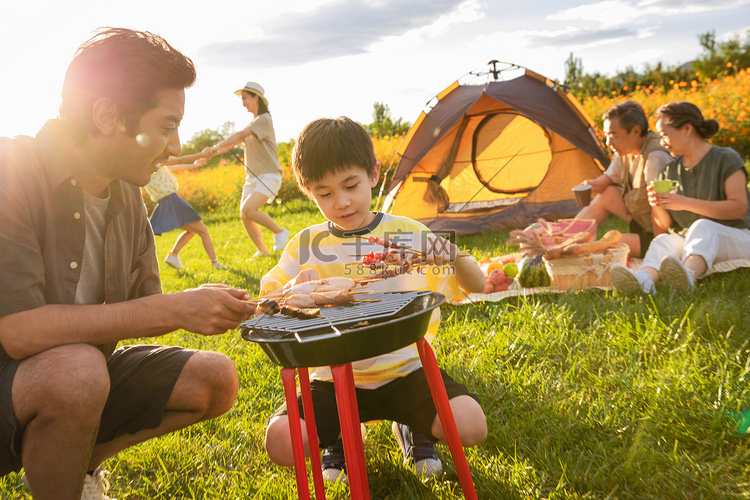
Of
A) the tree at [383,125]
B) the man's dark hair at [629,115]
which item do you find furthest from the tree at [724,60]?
the man's dark hair at [629,115]

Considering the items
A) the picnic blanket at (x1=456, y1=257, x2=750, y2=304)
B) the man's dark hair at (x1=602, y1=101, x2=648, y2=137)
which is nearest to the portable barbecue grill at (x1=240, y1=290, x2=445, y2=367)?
the picnic blanket at (x1=456, y1=257, x2=750, y2=304)

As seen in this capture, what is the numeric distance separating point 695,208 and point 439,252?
3218 millimetres

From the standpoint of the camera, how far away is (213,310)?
1.74 m

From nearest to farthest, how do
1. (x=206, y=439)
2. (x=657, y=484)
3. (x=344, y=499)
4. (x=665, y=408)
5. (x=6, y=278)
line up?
(x=6, y=278), (x=657, y=484), (x=344, y=499), (x=665, y=408), (x=206, y=439)

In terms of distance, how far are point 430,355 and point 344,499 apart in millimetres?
869

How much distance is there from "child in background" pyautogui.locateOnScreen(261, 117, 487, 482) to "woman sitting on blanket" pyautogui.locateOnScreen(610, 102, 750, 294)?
2322 millimetres

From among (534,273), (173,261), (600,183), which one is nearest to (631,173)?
(600,183)

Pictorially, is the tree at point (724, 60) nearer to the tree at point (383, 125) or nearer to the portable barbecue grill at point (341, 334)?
the tree at point (383, 125)

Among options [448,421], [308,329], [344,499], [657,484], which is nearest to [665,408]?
[657,484]

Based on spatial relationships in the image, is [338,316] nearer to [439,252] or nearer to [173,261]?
[439,252]

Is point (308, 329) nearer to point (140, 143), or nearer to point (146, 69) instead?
point (140, 143)

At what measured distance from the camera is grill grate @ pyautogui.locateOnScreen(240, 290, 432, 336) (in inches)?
56.1

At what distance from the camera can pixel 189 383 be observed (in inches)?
81.7

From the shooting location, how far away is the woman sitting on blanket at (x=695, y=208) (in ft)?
12.8
